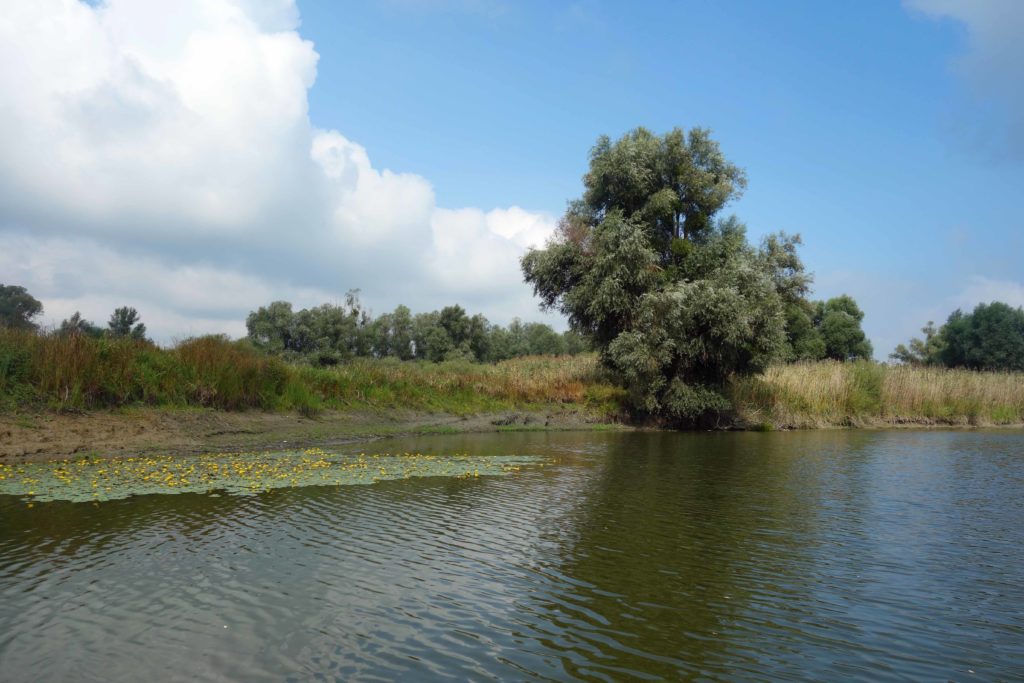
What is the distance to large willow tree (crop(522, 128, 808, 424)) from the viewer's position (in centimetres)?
3198

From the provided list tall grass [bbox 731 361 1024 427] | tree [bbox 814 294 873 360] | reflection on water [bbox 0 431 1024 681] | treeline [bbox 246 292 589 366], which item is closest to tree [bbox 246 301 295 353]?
treeline [bbox 246 292 589 366]

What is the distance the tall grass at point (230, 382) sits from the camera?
20.1 meters

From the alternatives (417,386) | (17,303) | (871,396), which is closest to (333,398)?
(417,386)

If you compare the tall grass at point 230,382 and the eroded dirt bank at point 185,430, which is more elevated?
the tall grass at point 230,382

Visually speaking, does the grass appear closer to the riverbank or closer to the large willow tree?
the riverbank

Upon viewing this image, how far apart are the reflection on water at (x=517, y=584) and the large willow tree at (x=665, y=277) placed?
58.4ft

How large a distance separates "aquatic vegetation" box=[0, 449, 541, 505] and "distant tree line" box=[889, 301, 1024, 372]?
2626 inches

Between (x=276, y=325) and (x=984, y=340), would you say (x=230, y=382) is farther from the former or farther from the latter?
(x=984, y=340)

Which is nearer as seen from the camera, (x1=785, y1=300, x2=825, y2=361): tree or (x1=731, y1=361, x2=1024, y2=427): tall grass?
(x1=731, y1=361, x2=1024, y2=427): tall grass

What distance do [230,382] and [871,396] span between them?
3460 centimetres

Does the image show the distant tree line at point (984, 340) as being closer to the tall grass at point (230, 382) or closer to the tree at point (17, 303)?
the tall grass at point (230, 382)

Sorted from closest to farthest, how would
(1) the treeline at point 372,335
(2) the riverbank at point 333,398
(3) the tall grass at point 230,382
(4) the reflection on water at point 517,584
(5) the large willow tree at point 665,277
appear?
(4) the reflection on water at point 517,584 → (2) the riverbank at point 333,398 → (3) the tall grass at point 230,382 → (5) the large willow tree at point 665,277 → (1) the treeline at point 372,335

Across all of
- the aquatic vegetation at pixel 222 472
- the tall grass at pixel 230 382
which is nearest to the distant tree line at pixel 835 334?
the tall grass at pixel 230 382

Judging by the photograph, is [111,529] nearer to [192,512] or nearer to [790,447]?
[192,512]
